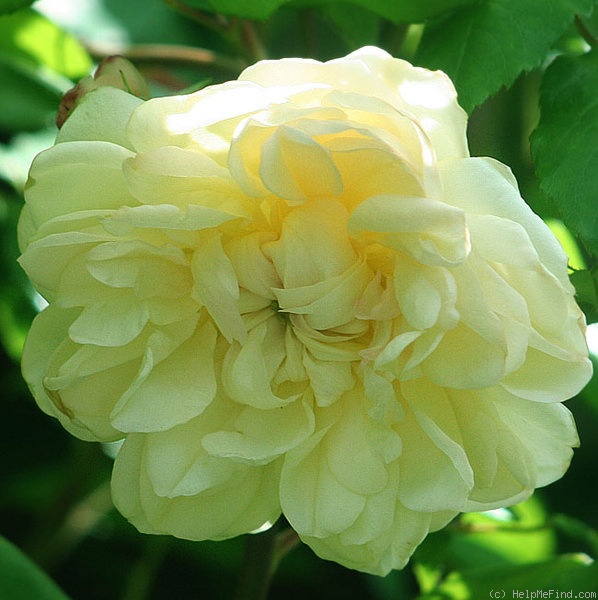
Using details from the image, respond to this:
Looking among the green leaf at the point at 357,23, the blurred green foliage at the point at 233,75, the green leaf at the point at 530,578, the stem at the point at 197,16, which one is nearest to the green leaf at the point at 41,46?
the blurred green foliage at the point at 233,75

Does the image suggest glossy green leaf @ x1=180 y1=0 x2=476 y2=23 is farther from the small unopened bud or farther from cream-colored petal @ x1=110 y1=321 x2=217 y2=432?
cream-colored petal @ x1=110 y1=321 x2=217 y2=432

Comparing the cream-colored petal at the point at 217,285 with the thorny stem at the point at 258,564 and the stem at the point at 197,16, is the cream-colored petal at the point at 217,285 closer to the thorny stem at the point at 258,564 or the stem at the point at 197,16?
the thorny stem at the point at 258,564

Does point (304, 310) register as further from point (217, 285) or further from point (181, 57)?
point (181, 57)

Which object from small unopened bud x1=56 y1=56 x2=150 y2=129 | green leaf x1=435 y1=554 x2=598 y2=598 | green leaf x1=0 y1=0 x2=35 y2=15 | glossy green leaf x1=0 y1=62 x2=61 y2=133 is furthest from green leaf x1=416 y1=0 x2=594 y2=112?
glossy green leaf x1=0 y1=62 x2=61 y2=133

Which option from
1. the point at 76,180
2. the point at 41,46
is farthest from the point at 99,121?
the point at 41,46

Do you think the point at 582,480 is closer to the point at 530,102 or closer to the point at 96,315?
the point at 530,102

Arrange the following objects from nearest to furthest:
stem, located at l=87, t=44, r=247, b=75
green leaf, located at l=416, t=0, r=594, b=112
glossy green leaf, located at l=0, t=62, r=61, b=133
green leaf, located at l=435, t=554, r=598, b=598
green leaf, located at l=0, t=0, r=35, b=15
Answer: green leaf, located at l=416, t=0, r=594, b=112 → green leaf, located at l=0, t=0, r=35, b=15 → green leaf, located at l=435, t=554, r=598, b=598 → stem, located at l=87, t=44, r=247, b=75 → glossy green leaf, located at l=0, t=62, r=61, b=133
